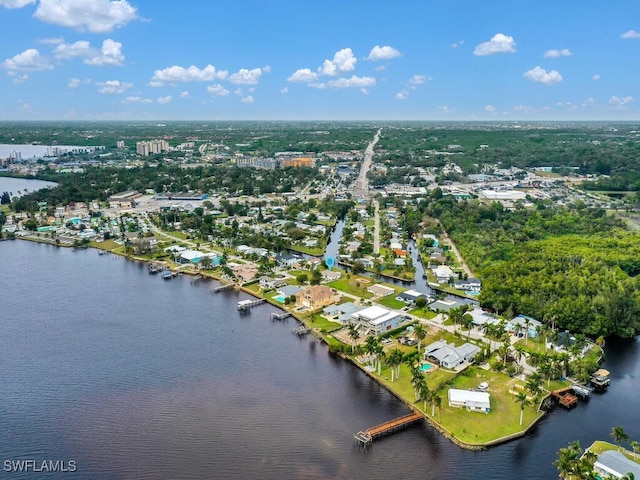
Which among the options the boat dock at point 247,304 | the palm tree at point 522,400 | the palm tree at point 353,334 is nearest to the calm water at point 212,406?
the boat dock at point 247,304

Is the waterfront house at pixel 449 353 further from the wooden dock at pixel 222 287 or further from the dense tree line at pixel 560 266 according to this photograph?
the wooden dock at pixel 222 287

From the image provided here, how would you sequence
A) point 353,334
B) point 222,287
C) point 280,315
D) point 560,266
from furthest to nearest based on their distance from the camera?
1. point 222,287
2. point 560,266
3. point 280,315
4. point 353,334

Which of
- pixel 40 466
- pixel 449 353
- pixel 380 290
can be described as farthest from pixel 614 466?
pixel 40 466

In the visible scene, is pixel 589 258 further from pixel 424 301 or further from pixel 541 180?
pixel 541 180

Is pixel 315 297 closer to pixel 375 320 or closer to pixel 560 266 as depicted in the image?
pixel 375 320

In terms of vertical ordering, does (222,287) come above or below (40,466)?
above

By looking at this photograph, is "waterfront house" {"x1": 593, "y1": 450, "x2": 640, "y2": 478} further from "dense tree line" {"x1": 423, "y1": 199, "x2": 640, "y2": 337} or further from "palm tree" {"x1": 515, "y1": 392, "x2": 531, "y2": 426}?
"dense tree line" {"x1": 423, "y1": 199, "x2": 640, "y2": 337}

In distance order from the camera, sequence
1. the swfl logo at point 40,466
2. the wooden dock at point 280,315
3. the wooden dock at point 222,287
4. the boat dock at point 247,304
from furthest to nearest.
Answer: the wooden dock at point 222,287, the boat dock at point 247,304, the wooden dock at point 280,315, the swfl logo at point 40,466
